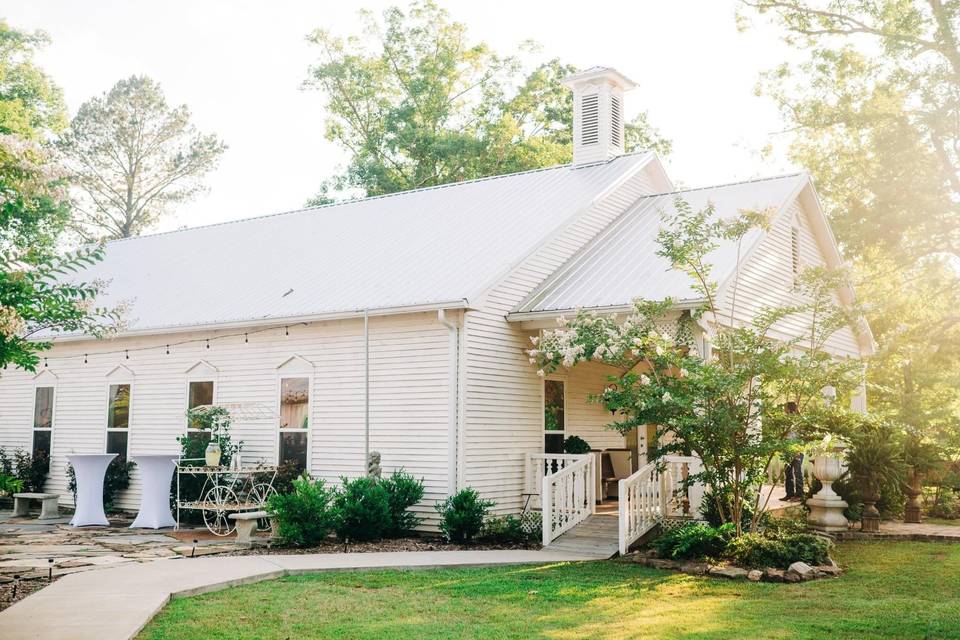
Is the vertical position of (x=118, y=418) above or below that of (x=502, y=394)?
below

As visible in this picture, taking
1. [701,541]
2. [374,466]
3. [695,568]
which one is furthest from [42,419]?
[695,568]

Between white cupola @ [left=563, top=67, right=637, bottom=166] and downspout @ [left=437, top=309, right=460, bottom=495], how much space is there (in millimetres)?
7652

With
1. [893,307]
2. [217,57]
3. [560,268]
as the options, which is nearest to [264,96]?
[217,57]

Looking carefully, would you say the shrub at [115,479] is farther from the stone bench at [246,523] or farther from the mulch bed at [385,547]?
the mulch bed at [385,547]

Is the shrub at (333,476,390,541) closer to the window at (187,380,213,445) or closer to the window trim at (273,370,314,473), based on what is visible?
the window trim at (273,370,314,473)

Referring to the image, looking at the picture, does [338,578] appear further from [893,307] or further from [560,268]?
[893,307]

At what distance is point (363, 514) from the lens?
1287 cm

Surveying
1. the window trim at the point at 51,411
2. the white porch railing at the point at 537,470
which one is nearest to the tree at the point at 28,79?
the window trim at the point at 51,411

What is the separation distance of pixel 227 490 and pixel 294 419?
1.63 meters

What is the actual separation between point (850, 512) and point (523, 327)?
5950mm

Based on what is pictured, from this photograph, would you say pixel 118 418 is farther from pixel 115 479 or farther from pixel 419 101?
pixel 419 101

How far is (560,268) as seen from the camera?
51.9 feet

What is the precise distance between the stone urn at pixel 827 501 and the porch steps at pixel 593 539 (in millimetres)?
3287

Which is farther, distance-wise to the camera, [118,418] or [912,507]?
[118,418]
